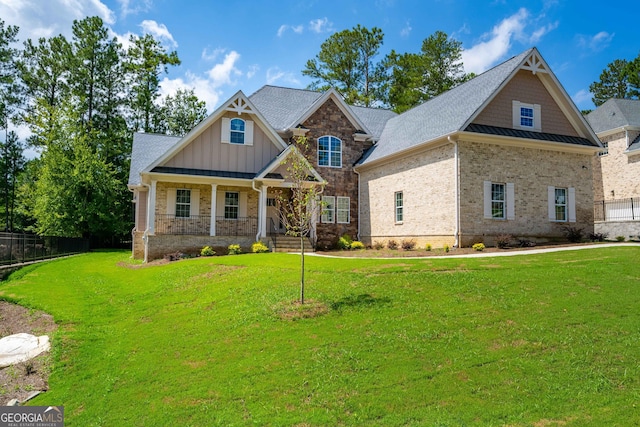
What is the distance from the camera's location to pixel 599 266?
12891 millimetres

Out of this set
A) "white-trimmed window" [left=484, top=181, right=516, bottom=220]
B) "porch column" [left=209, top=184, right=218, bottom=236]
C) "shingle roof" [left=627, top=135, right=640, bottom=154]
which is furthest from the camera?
"shingle roof" [left=627, top=135, right=640, bottom=154]

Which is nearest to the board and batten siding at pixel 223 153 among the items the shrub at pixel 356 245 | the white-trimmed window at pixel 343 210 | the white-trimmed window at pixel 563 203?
the white-trimmed window at pixel 343 210

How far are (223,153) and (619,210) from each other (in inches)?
861

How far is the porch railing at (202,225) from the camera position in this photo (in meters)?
22.6

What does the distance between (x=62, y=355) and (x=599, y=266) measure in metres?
13.4

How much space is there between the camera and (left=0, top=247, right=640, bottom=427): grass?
6.33m

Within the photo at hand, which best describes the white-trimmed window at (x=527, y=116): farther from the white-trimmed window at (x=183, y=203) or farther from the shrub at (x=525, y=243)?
the white-trimmed window at (x=183, y=203)

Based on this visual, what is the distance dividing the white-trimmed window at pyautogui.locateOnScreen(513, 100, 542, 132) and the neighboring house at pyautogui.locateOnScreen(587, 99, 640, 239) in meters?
7.36

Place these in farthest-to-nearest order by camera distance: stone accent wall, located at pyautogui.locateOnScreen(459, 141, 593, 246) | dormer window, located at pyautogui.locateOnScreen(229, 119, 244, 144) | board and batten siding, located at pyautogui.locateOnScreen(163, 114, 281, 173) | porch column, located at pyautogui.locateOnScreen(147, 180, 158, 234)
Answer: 1. dormer window, located at pyautogui.locateOnScreen(229, 119, 244, 144)
2. board and batten siding, located at pyautogui.locateOnScreen(163, 114, 281, 173)
3. porch column, located at pyautogui.locateOnScreen(147, 180, 158, 234)
4. stone accent wall, located at pyautogui.locateOnScreen(459, 141, 593, 246)

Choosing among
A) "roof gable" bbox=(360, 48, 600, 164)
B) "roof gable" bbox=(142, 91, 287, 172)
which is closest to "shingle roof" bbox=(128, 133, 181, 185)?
"roof gable" bbox=(142, 91, 287, 172)

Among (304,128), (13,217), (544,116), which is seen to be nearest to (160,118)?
(13,217)

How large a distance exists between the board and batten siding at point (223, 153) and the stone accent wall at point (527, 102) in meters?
10.6

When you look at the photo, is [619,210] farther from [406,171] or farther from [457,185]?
[406,171]

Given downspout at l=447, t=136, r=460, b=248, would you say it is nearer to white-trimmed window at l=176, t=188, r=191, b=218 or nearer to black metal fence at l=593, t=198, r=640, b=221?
black metal fence at l=593, t=198, r=640, b=221
